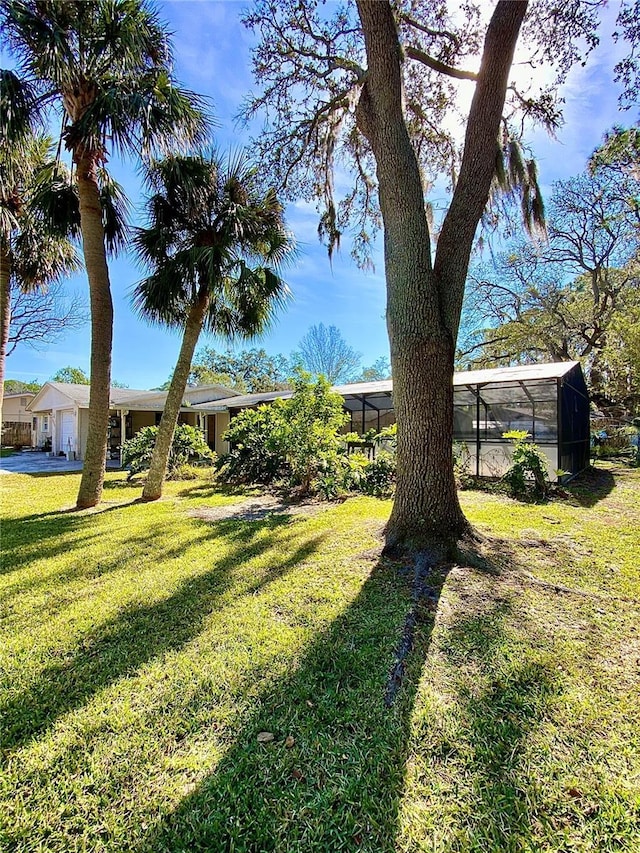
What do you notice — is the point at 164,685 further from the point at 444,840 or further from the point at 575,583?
the point at 575,583

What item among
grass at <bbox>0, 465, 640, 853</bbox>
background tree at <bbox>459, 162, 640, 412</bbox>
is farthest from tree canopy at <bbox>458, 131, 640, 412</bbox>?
grass at <bbox>0, 465, 640, 853</bbox>

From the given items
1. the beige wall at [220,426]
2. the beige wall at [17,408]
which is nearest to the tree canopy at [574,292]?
the beige wall at [220,426]

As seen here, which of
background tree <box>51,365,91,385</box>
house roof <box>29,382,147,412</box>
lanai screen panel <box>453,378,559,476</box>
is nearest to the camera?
lanai screen panel <box>453,378,559,476</box>

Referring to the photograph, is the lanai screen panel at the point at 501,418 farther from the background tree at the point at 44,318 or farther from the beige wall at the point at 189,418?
the background tree at the point at 44,318

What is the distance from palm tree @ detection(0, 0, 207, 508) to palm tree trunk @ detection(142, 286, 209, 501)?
3.90 ft

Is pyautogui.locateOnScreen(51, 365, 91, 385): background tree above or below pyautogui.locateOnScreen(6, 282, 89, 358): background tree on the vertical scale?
above

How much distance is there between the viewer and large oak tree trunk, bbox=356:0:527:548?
150 inches

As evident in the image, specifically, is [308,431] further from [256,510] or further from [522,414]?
[522,414]

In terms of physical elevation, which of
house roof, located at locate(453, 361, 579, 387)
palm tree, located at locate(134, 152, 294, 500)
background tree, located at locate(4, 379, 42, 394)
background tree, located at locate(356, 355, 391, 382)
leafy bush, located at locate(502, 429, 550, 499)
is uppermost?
background tree, located at locate(356, 355, 391, 382)

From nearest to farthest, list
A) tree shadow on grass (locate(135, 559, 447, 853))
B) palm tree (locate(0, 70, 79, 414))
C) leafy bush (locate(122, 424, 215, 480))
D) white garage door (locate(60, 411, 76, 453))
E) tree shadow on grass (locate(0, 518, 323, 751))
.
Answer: tree shadow on grass (locate(135, 559, 447, 853))
tree shadow on grass (locate(0, 518, 323, 751))
palm tree (locate(0, 70, 79, 414))
leafy bush (locate(122, 424, 215, 480))
white garage door (locate(60, 411, 76, 453))

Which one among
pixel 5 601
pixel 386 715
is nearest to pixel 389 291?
pixel 386 715

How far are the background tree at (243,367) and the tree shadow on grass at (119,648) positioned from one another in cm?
3397

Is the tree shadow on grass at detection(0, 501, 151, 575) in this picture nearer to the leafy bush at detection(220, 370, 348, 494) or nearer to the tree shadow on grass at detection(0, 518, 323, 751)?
the tree shadow on grass at detection(0, 518, 323, 751)

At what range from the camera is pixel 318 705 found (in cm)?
205
